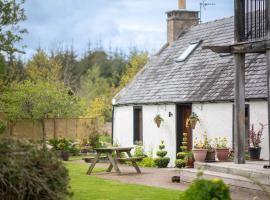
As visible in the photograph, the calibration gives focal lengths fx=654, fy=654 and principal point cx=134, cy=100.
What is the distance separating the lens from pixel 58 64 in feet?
179

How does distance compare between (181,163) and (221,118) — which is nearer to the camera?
(221,118)

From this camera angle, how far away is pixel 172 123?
997 inches

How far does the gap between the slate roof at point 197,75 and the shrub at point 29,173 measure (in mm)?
11925

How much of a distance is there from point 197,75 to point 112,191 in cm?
1014

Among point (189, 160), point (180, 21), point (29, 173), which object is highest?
point (180, 21)

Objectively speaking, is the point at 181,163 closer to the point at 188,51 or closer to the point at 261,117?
the point at 261,117

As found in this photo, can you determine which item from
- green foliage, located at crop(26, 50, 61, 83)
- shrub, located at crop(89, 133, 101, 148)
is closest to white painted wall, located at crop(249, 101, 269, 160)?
shrub, located at crop(89, 133, 101, 148)

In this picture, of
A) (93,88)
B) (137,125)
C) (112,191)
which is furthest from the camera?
(93,88)

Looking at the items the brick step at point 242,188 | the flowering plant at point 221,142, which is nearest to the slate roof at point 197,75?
the flowering plant at point 221,142

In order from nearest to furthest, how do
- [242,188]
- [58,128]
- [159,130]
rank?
[242,188], [159,130], [58,128]

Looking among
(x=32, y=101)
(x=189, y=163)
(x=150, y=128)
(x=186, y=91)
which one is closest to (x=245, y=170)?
(x=189, y=163)

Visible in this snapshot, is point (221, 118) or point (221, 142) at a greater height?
point (221, 118)

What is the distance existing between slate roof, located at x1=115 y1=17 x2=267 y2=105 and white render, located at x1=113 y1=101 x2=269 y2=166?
320mm

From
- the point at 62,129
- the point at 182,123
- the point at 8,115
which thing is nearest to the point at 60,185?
the point at 182,123
